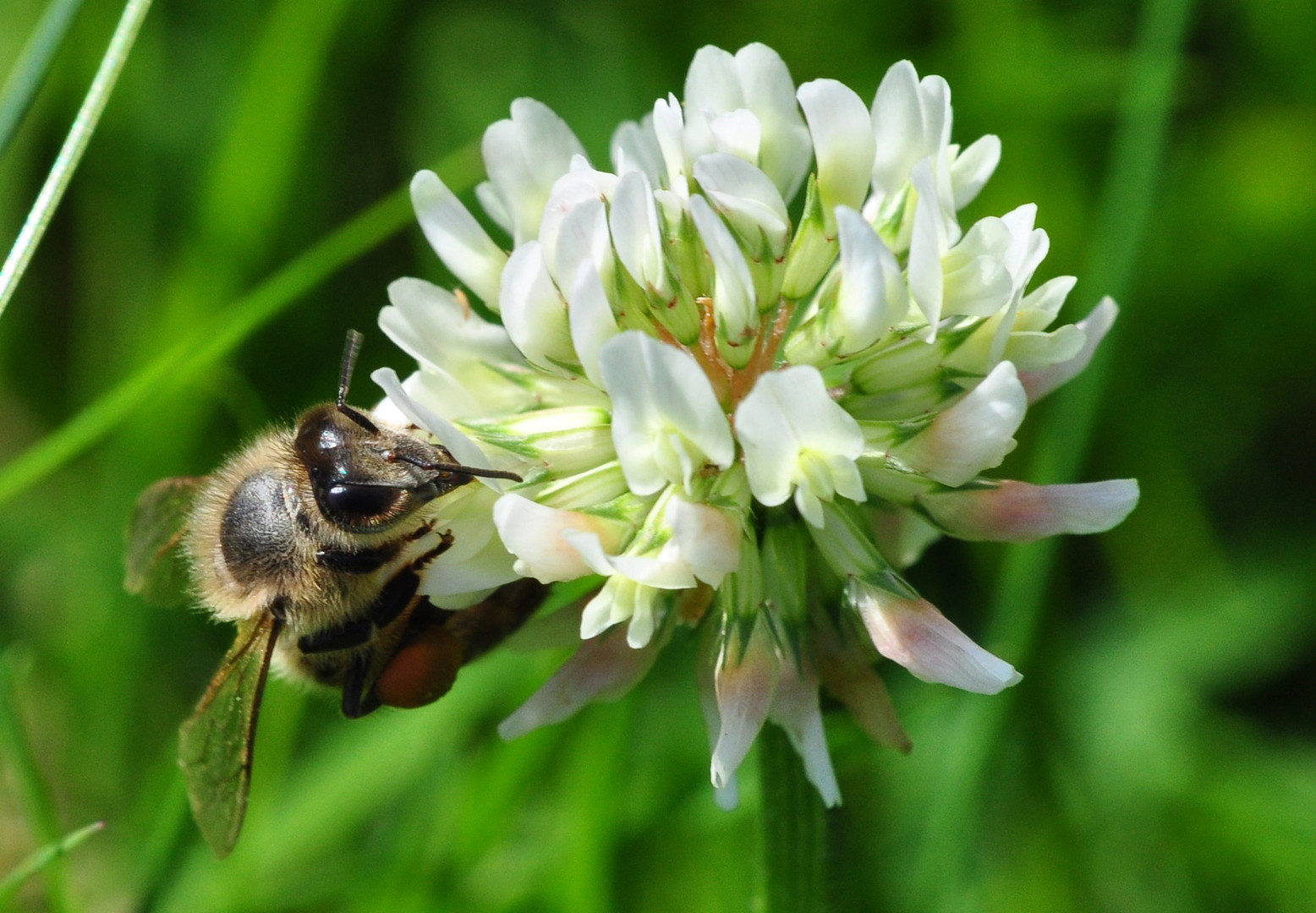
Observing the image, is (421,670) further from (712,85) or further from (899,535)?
(712,85)

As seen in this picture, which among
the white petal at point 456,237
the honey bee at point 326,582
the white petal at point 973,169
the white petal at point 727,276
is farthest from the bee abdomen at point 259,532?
the white petal at point 973,169

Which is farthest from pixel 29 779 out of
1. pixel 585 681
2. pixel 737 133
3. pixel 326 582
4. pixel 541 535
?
pixel 737 133

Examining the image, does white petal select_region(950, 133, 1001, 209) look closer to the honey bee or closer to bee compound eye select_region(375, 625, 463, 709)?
the honey bee

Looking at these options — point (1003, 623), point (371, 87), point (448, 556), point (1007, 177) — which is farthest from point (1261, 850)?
point (371, 87)

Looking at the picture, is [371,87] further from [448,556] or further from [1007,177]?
[448,556]

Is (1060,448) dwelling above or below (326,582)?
below

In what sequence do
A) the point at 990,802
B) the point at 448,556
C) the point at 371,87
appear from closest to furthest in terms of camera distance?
1. the point at 448,556
2. the point at 990,802
3. the point at 371,87

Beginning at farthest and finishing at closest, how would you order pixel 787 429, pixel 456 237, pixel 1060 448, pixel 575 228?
pixel 1060 448, pixel 456 237, pixel 575 228, pixel 787 429
